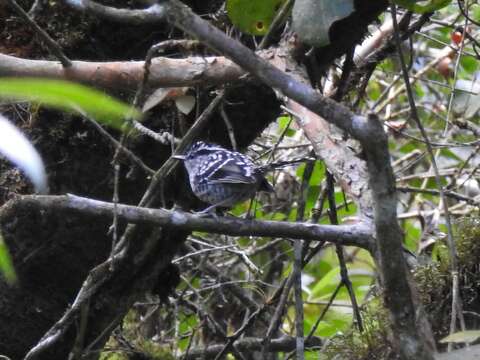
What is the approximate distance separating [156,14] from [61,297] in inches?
64.5

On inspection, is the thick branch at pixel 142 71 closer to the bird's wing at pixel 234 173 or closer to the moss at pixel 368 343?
the bird's wing at pixel 234 173

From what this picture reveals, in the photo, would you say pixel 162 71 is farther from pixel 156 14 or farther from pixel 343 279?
pixel 343 279

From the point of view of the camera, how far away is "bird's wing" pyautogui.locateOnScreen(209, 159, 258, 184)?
3088mm

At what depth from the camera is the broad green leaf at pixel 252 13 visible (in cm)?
258

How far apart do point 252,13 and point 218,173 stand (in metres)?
0.83

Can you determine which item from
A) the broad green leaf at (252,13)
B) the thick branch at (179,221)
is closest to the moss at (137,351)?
the thick branch at (179,221)

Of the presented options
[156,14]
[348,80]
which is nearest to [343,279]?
[348,80]

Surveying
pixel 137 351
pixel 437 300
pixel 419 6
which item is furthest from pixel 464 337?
pixel 137 351

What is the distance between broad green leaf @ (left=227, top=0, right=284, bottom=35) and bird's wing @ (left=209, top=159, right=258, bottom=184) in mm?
621

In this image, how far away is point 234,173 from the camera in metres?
3.14

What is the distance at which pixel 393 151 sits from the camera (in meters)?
5.47

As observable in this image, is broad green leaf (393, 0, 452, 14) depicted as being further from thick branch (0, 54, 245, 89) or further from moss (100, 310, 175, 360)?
moss (100, 310, 175, 360)

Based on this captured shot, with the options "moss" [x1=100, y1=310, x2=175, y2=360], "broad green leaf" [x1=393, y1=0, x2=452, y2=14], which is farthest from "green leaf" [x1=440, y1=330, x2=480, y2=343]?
"moss" [x1=100, y1=310, x2=175, y2=360]

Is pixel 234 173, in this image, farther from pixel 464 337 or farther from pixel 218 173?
pixel 464 337
